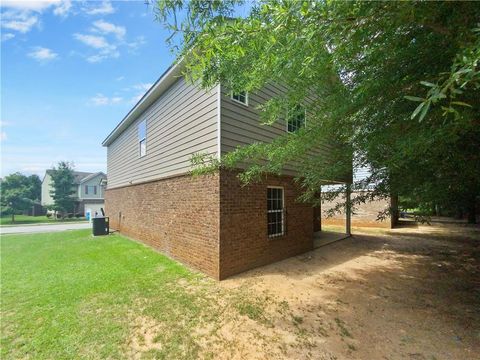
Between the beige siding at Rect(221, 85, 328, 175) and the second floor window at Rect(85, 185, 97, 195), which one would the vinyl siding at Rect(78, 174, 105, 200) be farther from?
the beige siding at Rect(221, 85, 328, 175)

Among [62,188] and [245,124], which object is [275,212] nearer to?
[245,124]

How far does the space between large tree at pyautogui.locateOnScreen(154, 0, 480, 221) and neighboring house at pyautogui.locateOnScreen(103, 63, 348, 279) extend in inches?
50.0

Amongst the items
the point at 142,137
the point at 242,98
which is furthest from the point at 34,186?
the point at 242,98

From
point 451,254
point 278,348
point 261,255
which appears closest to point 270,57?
point 278,348

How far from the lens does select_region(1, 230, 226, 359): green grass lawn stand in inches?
134

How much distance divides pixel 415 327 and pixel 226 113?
18.3ft

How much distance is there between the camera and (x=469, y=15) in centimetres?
→ 210

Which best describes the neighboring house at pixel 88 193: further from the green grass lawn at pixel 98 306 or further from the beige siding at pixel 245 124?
the beige siding at pixel 245 124

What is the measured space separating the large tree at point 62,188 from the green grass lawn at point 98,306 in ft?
85.4

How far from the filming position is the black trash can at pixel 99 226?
12469 millimetres

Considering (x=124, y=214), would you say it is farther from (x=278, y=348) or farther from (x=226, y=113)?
(x=278, y=348)

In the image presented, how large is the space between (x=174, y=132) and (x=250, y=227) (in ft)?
12.8

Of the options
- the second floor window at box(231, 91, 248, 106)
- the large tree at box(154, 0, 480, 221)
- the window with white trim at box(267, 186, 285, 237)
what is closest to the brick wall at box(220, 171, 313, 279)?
the window with white trim at box(267, 186, 285, 237)

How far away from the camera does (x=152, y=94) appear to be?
894 centimetres
